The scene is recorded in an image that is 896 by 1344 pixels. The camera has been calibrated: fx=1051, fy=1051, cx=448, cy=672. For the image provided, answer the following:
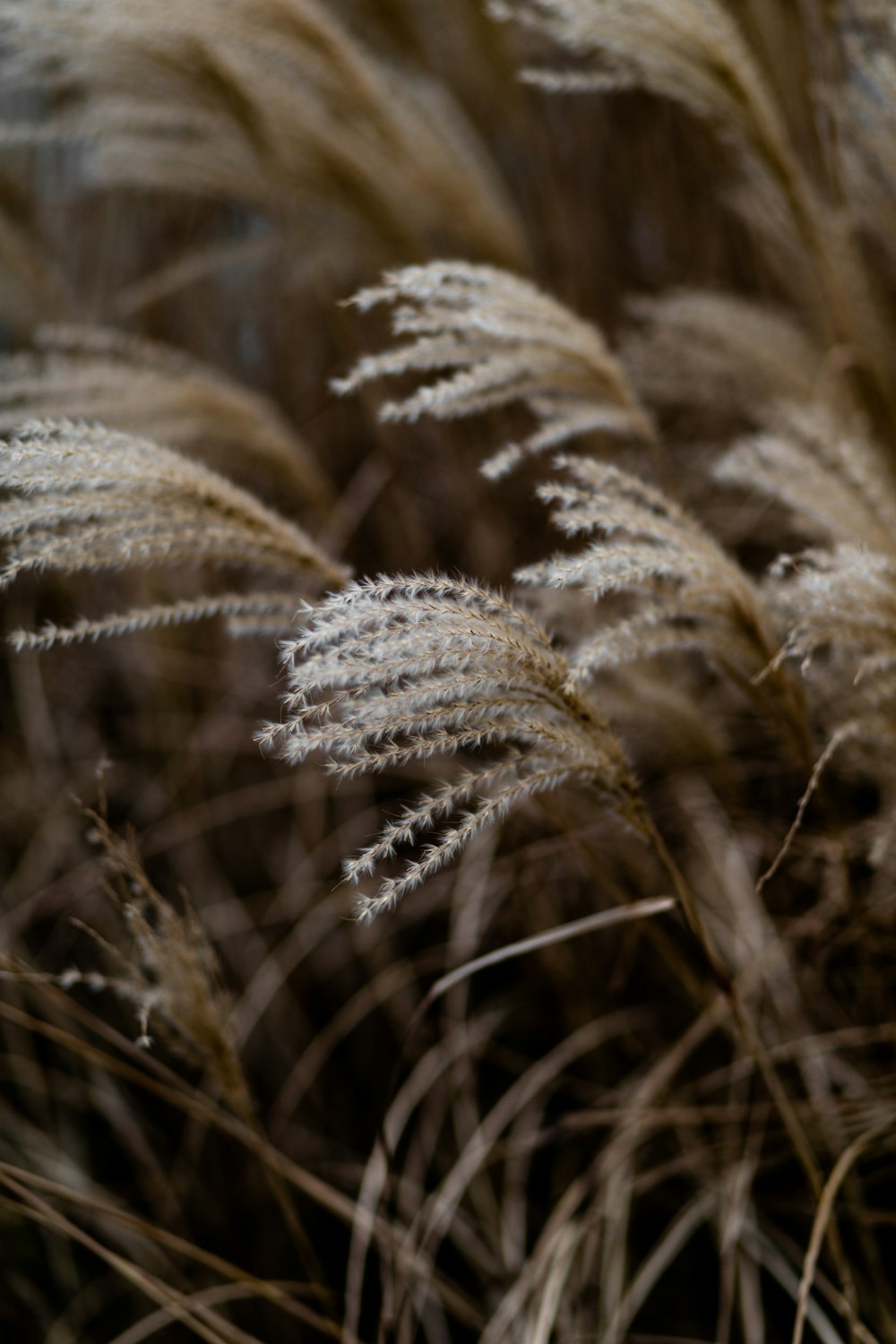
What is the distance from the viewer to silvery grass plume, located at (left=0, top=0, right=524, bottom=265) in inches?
50.8

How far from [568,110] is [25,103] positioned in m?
1.39

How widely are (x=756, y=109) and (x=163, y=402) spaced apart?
0.76 metres

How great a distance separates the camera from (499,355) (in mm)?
996

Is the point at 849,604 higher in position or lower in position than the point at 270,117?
lower

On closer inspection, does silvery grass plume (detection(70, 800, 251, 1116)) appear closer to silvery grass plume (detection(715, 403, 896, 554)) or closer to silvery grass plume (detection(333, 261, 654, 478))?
silvery grass plume (detection(333, 261, 654, 478))

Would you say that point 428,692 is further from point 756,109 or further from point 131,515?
point 756,109

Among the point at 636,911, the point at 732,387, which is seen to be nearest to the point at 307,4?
the point at 732,387

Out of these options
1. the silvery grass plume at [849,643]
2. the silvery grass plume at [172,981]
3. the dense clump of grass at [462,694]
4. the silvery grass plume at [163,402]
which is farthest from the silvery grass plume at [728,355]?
the silvery grass plume at [172,981]

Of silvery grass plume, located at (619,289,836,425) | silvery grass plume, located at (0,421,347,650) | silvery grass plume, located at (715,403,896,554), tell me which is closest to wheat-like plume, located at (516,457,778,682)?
silvery grass plume, located at (715,403,896,554)

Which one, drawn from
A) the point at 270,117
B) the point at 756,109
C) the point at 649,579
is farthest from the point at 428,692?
the point at 270,117

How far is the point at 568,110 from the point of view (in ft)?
7.48

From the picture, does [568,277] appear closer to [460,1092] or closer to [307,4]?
[307,4]

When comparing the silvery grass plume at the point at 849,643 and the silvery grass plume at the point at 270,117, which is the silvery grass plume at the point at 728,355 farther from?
the silvery grass plume at the point at 849,643

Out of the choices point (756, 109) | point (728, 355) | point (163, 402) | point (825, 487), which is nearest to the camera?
point (825, 487)
